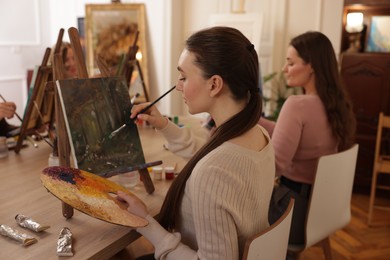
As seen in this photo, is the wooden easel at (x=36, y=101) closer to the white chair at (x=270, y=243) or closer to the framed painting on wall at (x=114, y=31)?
the white chair at (x=270, y=243)

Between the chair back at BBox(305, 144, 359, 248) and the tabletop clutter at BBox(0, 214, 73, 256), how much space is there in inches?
40.1

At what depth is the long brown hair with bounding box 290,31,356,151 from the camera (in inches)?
75.2

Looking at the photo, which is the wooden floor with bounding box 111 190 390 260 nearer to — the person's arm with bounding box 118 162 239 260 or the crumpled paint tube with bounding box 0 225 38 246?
the crumpled paint tube with bounding box 0 225 38 246

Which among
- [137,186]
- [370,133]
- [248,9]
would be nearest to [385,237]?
[370,133]

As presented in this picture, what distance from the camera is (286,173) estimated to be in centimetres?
196

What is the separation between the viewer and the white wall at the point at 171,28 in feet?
13.2

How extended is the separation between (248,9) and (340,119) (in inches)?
105

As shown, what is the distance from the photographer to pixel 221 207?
1.01m

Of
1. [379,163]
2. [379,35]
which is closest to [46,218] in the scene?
[379,163]

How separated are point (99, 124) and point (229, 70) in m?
0.50

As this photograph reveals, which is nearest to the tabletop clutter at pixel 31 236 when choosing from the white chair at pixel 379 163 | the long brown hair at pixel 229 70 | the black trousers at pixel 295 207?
the long brown hair at pixel 229 70

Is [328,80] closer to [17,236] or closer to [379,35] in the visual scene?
[17,236]

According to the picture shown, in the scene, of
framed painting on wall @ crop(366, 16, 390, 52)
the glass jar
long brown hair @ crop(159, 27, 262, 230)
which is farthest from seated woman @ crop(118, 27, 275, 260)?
framed painting on wall @ crop(366, 16, 390, 52)

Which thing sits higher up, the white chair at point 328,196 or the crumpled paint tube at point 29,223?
the crumpled paint tube at point 29,223
